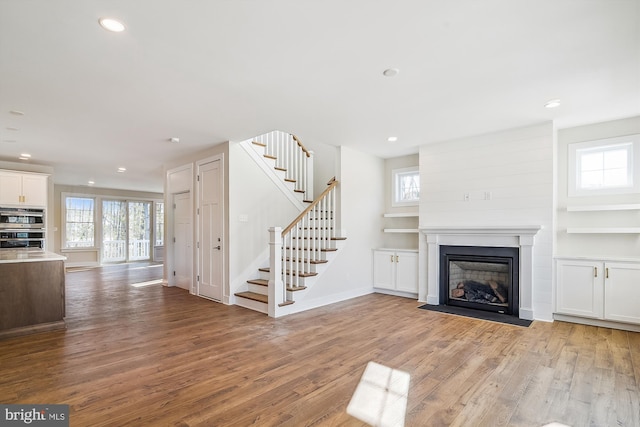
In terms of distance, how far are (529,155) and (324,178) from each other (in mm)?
3861

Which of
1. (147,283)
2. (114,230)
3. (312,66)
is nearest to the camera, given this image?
(312,66)

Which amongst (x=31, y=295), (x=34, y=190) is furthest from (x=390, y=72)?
(x=34, y=190)

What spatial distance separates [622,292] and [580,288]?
39cm

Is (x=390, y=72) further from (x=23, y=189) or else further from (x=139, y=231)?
(x=139, y=231)

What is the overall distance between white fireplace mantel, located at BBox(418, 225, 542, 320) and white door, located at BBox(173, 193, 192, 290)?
14.4 ft

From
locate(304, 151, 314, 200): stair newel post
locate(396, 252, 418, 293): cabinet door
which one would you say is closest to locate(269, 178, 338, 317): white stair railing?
Answer: locate(304, 151, 314, 200): stair newel post

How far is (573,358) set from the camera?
3098 millimetres

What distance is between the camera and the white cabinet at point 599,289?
3.80 m

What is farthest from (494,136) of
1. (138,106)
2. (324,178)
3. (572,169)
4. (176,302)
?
(176,302)

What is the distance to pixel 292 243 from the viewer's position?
543 cm

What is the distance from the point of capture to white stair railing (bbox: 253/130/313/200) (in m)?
6.10

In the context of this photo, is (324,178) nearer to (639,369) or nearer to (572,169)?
(572,169)

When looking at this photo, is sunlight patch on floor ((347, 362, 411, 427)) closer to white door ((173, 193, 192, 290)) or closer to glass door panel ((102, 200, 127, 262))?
white door ((173, 193, 192, 290))

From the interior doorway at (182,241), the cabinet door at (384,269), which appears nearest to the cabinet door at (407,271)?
the cabinet door at (384,269)
